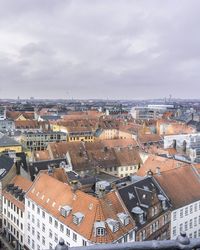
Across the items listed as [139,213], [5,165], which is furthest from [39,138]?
[139,213]

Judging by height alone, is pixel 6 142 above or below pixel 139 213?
above

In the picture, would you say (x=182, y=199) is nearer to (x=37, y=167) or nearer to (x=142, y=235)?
(x=142, y=235)

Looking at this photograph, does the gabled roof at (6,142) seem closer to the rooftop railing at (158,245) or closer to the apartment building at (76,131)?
the apartment building at (76,131)

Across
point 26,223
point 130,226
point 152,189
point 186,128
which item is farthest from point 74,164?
point 186,128

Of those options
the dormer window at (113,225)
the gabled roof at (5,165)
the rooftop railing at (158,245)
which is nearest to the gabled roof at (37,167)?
the gabled roof at (5,165)

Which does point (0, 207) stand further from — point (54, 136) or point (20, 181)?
point (54, 136)
